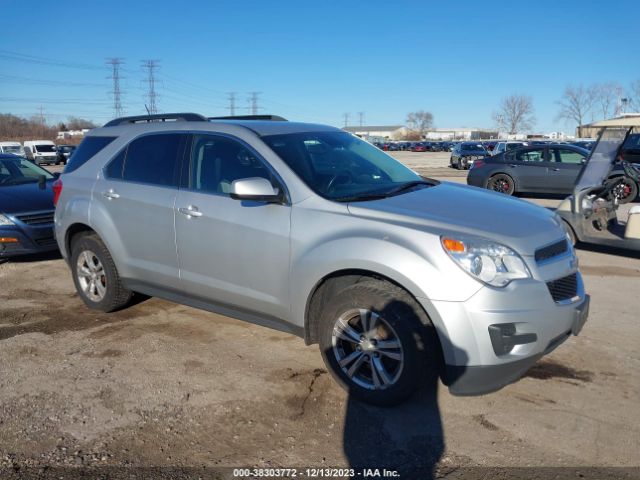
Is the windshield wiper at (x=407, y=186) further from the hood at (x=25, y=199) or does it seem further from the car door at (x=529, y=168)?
the car door at (x=529, y=168)

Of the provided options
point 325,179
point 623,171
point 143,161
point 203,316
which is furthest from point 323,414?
point 623,171

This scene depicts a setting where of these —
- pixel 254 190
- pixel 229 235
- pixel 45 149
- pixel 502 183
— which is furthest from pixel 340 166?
pixel 45 149

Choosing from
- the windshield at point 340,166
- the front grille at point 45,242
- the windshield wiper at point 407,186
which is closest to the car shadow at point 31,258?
the front grille at point 45,242

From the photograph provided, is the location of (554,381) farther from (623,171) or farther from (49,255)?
(623,171)

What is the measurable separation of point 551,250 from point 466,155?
29.9 meters

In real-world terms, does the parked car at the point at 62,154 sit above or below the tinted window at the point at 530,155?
below

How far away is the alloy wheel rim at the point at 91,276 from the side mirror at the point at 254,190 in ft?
6.99

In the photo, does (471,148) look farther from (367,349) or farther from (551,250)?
(367,349)

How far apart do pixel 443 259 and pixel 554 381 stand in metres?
1.48

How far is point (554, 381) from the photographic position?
387 cm

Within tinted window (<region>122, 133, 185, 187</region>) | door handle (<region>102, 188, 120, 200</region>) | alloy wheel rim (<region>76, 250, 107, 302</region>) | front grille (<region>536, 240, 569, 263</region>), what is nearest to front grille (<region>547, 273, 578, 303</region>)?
front grille (<region>536, 240, 569, 263</region>)

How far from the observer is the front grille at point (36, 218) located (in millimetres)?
7006

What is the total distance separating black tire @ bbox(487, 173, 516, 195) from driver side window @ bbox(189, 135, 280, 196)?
12.1 m

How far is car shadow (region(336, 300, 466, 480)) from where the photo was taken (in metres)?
2.93
